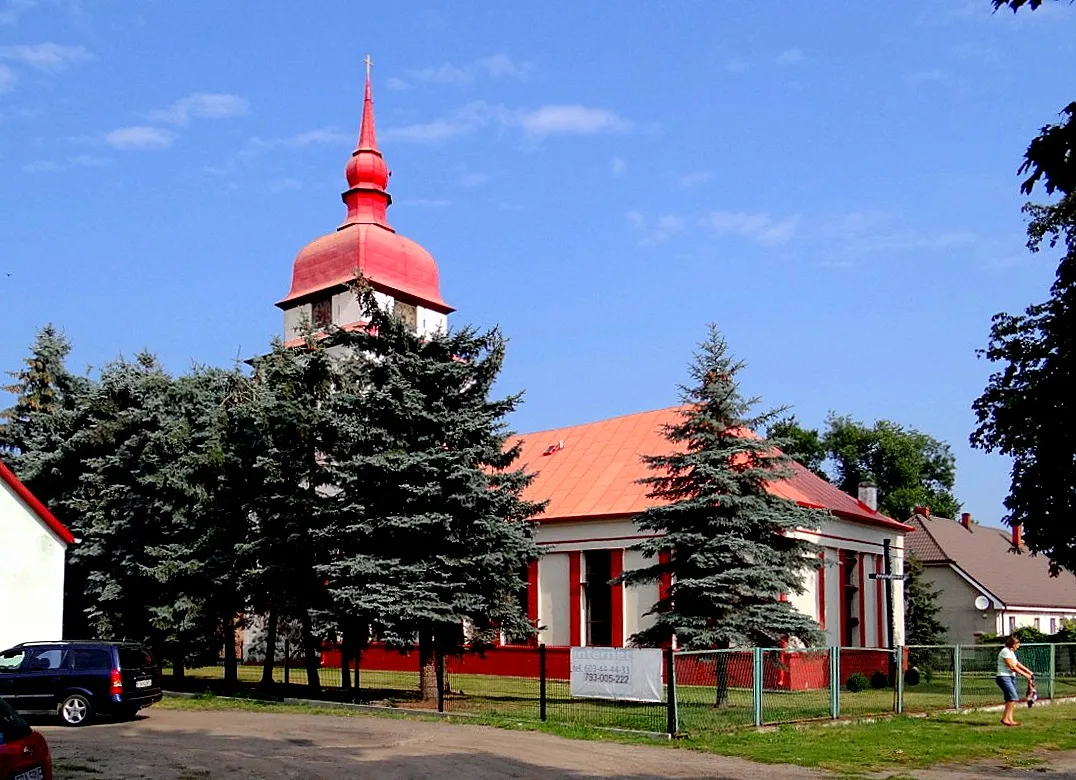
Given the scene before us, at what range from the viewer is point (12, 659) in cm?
2119

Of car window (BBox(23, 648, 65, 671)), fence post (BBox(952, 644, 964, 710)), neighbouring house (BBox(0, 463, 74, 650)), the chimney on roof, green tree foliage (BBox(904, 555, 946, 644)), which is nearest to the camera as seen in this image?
car window (BBox(23, 648, 65, 671))

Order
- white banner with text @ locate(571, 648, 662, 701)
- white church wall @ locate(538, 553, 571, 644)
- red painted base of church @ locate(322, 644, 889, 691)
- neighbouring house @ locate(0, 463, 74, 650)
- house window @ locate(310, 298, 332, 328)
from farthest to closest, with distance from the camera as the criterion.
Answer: house window @ locate(310, 298, 332, 328)
white church wall @ locate(538, 553, 571, 644)
neighbouring house @ locate(0, 463, 74, 650)
red painted base of church @ locate(322, 644, 889, 691)
white banner with text @ locate(571, 648, 662, 701)

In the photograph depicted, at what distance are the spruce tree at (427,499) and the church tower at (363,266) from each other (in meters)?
19.6

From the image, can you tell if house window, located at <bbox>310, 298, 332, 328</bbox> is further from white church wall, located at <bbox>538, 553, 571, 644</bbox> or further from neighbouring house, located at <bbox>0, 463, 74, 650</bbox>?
neighbouring house, located at <bbox>0, 463, 74, 650</bbox>

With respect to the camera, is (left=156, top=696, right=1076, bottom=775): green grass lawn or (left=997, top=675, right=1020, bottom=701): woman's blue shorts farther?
(left=997, top=675, right=1020, bottom=701): woman's blue shorts

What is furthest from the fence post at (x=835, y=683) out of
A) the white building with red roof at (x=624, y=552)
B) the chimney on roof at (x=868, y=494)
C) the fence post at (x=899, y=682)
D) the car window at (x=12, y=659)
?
the chimney on roof at (x=868, y=494)

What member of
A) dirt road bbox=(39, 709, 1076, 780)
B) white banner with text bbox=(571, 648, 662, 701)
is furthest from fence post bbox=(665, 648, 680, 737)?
dirt road bbox=(39, 709, 1076, 780)

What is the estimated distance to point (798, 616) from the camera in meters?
24.1

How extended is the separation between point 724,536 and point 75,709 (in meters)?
13.2

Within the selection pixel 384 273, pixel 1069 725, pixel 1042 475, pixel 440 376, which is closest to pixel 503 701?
pixel 440 376

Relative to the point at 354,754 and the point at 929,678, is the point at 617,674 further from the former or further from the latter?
the point at 929,678

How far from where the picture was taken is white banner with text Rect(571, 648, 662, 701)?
1848 centimetres

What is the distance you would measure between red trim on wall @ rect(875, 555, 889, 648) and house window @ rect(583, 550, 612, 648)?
32.5 feet

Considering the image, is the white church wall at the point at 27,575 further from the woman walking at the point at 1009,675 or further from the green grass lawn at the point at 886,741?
the woman walking at the point at 1009,675
